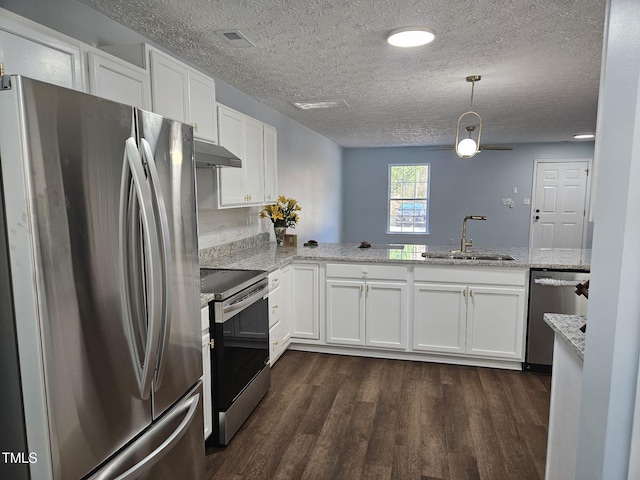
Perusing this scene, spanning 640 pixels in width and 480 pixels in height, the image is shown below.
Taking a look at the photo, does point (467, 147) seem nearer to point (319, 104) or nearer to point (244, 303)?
point (319, 104)

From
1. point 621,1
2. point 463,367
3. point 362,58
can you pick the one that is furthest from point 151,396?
point 463,367

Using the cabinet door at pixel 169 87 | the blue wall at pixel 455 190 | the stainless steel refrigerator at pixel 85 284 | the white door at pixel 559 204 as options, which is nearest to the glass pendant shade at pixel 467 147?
the cabinet door at pixel 169 87

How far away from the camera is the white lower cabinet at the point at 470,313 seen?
3.16 metres

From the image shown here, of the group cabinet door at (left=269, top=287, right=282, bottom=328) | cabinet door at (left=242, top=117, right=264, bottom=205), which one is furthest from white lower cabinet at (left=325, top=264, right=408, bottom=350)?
cabinet door at (left=242, top=117, right=264, bottom=205)

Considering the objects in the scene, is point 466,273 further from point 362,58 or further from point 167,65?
point 167,65

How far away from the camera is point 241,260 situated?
10.6 ft

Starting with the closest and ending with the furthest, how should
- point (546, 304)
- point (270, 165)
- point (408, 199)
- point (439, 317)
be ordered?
point (546, 304)
point (439, 317)
point (270, 165)
point (408, 199)

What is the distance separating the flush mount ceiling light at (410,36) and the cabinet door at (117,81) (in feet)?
4.55

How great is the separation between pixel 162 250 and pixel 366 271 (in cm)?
224

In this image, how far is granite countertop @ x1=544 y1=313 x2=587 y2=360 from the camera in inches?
50.3

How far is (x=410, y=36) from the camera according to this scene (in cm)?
235

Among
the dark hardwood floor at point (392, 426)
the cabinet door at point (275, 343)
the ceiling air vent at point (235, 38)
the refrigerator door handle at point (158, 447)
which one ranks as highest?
the ceiling air vent at point (235, 38)

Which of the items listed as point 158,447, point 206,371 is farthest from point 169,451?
point 206,371

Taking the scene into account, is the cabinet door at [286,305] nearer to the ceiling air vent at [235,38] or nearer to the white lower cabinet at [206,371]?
the white lower cabinet at [206,371]
